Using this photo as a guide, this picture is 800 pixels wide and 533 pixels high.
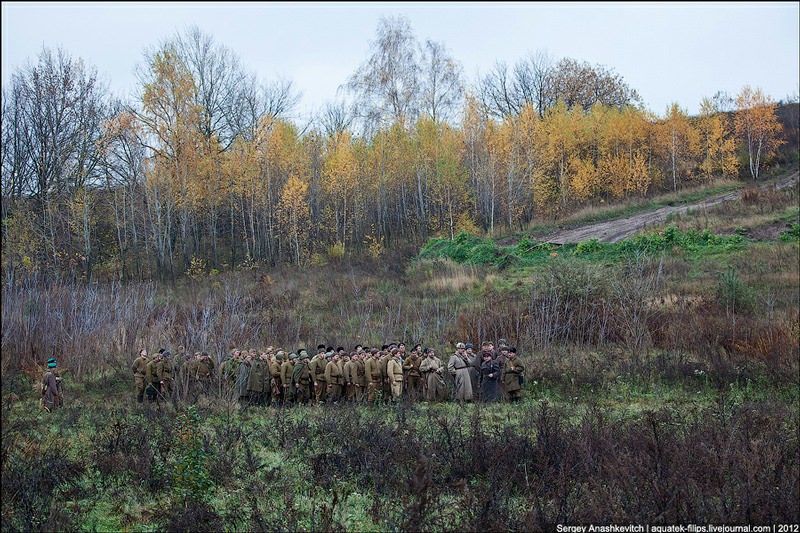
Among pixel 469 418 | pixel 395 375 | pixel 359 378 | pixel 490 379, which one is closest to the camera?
pixel 469 418

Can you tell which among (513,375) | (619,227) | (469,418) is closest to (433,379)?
(513,375)

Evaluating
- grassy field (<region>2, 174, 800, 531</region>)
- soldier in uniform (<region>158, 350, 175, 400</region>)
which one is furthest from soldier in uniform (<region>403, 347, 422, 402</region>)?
soldier in uniform (<region>158, 350, 175, 400</region>)

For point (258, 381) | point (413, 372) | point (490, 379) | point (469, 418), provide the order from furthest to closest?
1. point (413, 372)
2. point (258, 381)
3. point (490, 379)
4. point (469, 418)

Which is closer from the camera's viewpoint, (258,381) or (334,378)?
(334,378)

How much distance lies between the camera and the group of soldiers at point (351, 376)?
13.8 m

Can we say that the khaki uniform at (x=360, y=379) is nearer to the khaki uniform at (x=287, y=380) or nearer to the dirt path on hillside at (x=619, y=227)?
the khaki uniform at (x=287, y=380)

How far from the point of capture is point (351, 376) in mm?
14250

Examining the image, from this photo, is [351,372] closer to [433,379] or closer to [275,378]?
[433,379]

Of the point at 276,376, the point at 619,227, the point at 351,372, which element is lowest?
the point at 276,376

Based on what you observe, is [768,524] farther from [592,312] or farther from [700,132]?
[700,132]

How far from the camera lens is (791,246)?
24.5 m

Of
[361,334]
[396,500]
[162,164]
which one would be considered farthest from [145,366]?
[162,164]

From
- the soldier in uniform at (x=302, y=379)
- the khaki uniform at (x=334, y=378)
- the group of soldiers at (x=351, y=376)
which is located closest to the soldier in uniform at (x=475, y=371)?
Result: the group of soldiers at (x=351, y=376)

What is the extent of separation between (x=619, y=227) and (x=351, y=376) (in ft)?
68.0
